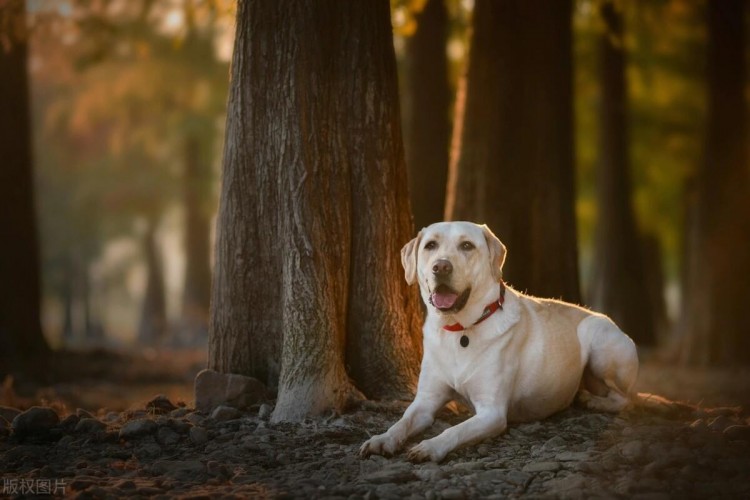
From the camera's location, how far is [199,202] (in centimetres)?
2755

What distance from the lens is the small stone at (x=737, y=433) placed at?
21.3 feet

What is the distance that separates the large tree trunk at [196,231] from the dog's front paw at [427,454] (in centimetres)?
2034

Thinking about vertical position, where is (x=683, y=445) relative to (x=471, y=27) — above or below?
below

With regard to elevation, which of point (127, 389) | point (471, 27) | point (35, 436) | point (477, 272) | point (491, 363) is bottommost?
point (127, 389)

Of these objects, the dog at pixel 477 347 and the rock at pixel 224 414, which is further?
the rock at pixel 224 414

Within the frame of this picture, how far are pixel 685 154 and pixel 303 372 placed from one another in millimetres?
17867

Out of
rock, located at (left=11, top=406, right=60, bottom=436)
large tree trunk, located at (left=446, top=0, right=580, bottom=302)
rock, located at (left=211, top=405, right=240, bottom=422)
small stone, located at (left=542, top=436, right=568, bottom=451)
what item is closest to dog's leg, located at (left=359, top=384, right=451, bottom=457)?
small stone, located at (left=542, top=436, right=568, bottom=451)

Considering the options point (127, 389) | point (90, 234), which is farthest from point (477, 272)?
point (90, 234)

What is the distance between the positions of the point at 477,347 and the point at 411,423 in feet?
2.36

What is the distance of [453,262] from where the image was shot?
6652 millimetres

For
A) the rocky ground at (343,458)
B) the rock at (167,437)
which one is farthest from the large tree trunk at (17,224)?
the rock at (167,437)

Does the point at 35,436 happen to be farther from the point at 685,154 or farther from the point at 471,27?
the point at 685,154

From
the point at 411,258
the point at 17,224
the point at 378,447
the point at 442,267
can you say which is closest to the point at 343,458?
the point at 378,447
